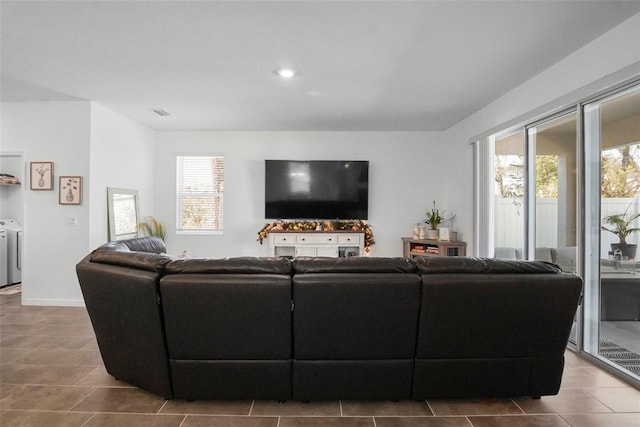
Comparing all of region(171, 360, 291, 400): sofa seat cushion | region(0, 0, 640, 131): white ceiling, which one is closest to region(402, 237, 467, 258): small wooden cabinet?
region(0, 0, 640, 131): white ceiling

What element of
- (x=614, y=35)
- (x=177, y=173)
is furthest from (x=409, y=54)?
(x=177, y=173)

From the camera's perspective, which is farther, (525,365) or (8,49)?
(8,49)

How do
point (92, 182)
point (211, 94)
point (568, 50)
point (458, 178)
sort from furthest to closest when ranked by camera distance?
1. point (458, 178)
2. point (92, 182)
3. point (211, 94)
4. point (568, 50)

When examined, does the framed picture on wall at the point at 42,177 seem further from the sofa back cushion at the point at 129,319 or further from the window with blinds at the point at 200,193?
the sofa back cushion at the point at 129,319

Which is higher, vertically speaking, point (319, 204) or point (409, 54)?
point (409, 54)

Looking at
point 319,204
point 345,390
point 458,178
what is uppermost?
point 458,178

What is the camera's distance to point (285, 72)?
336 cm

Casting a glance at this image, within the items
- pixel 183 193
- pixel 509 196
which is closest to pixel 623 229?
pixel 509 196

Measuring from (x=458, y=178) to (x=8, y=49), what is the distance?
18.0ft

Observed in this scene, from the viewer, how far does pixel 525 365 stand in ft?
6.89

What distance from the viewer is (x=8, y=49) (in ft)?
9.61

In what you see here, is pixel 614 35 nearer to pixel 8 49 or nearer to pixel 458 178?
pixel 458 178

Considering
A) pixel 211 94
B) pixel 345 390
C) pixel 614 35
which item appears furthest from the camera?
pixel 211 94

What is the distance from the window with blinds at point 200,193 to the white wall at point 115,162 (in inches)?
19.5
